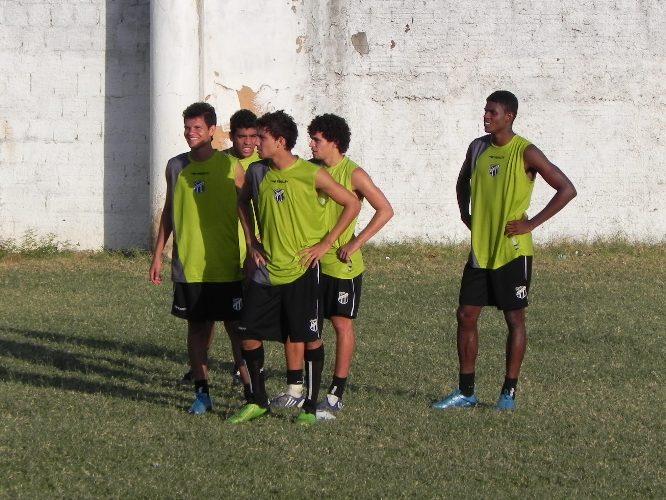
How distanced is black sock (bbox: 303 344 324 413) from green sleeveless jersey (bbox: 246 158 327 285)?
0.51 m

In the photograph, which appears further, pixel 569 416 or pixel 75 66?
pixel 75 66

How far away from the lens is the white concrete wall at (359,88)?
54.8ft

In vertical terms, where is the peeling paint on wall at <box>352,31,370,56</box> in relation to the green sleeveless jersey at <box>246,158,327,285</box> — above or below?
above

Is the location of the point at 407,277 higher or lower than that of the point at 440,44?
lower

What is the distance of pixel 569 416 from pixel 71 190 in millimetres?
9921

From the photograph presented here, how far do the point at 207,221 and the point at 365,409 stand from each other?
1.60 m

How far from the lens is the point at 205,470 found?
22.6 feet

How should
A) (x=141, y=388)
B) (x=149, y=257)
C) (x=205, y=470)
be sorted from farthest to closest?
(x=149, y=257) → (x=141, y=388) → (x=205, y=470)

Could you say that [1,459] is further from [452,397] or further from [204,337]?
[452,397]

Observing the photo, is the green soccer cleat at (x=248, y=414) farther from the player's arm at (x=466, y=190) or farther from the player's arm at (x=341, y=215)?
the player's arm at (x=466, y=190)

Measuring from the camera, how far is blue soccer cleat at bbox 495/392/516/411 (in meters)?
8.59

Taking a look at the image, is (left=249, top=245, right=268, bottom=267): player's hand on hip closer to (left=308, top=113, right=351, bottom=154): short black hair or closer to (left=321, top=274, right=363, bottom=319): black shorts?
(left=321, top=274, right=363, bottom=319): black shorts

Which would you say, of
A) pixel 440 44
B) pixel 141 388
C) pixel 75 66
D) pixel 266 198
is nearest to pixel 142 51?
pixel 75 66

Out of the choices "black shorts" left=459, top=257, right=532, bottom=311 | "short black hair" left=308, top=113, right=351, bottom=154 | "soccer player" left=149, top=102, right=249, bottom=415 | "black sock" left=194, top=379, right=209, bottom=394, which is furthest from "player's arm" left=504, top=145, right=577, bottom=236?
"black sock" left=194, top=379, right=209, bottom=394
